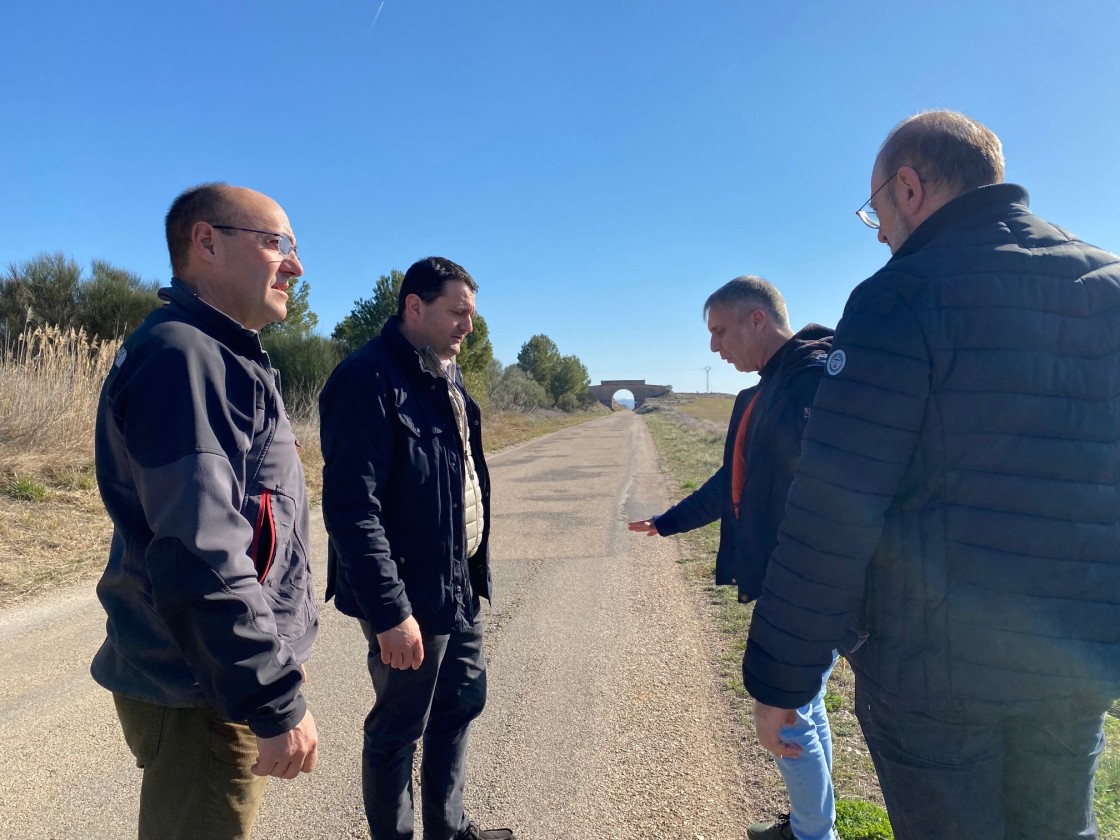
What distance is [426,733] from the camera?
9.07ft

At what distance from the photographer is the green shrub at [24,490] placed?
827 centimetres

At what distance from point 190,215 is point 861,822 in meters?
3.32

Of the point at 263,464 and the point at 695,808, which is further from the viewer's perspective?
the point at 695,808

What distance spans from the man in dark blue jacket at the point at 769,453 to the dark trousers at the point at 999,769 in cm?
63

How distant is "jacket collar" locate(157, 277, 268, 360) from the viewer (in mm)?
1762

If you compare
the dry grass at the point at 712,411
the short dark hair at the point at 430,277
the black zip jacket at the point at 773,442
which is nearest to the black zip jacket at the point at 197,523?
the short dark hair at the point at 430,277

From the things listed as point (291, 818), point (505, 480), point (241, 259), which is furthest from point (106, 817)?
point (505, 480)

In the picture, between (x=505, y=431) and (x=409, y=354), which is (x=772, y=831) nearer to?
(x=409, y=354)

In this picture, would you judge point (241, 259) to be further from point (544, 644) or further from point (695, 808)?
point (544, 644)

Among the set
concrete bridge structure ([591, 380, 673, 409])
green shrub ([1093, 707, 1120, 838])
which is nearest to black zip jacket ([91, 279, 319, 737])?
green shrub ([1093, 707, 1120, 838])

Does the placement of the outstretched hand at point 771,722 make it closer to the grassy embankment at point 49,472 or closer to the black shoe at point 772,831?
the black shoe at point 772,831

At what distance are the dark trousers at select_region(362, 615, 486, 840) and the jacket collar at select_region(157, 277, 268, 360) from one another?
1224 mm

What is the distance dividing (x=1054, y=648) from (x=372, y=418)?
2062 millimetres

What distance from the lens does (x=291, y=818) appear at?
2949mm
